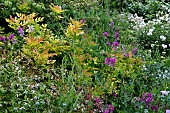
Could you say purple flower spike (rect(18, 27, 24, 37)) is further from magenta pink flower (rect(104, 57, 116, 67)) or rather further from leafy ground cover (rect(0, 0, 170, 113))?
magenta pink flower (rect(104, 57, 116, 67))

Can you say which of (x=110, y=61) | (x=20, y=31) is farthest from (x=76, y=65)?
(x=20, y=31)

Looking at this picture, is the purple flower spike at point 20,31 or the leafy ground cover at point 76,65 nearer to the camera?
the leafy ground cover at point 76,65

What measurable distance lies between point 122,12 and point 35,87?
3.62 m

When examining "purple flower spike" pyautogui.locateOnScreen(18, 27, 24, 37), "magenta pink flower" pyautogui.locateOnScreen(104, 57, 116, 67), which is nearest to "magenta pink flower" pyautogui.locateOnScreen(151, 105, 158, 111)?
"magenta pink flower" pyautogui.locateOnScreen(104, 57, 116, 67)

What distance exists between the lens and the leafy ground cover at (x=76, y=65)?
3.28 metres

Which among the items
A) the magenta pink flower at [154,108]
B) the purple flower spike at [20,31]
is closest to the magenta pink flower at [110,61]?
the magenta pink flower at [154,108]

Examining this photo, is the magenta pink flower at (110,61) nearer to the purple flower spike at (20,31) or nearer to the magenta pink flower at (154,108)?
the magenta pink flower at (154,108)

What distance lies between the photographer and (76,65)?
367cm

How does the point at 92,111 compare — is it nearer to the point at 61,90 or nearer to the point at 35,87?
the point at 61,90

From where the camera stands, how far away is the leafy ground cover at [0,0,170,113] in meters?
3.28

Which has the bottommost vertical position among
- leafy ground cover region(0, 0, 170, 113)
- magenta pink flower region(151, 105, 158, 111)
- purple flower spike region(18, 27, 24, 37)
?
magenta pink flower region(151, 105, 158, 111)

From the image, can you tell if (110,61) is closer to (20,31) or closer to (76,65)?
(76,65)

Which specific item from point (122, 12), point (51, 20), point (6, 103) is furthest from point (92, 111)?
point (122, 12)

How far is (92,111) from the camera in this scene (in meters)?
3.31
